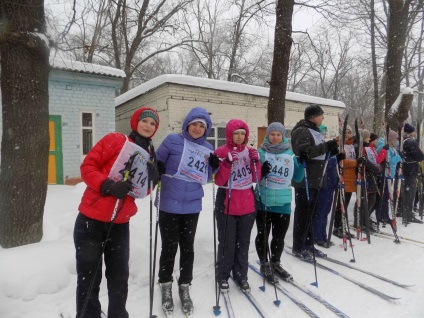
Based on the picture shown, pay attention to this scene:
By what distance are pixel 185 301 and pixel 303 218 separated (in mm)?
2031

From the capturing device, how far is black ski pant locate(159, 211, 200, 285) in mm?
3041

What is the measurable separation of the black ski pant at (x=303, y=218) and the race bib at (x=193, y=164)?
1688 millimetres

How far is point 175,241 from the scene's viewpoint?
3.09 m

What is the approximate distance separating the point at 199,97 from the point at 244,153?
24.9ft

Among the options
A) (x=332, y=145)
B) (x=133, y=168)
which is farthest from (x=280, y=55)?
(x=133, y=168)

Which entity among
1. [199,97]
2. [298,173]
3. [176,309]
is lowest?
[176,309]

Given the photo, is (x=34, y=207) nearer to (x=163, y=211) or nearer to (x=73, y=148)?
(x=163, y=211)

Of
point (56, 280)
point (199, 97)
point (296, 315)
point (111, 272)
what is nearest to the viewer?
point (111, 272)

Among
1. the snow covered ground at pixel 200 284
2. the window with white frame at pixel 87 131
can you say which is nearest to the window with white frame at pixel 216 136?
the window with white frame at pixel 87 131

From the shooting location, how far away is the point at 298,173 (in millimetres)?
4090

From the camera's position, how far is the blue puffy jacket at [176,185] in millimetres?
3020

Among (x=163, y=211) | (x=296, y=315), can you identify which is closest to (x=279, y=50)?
(x=163, y=211)

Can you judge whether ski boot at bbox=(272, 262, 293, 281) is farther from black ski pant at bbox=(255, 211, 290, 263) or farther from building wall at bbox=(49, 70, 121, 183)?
building wall at bbox=(49, 70, 121, 183)

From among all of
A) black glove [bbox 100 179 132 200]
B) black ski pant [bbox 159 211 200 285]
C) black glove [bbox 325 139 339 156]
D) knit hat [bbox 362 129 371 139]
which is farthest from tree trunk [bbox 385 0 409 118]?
black glove [bbox 100 179 132 200]
